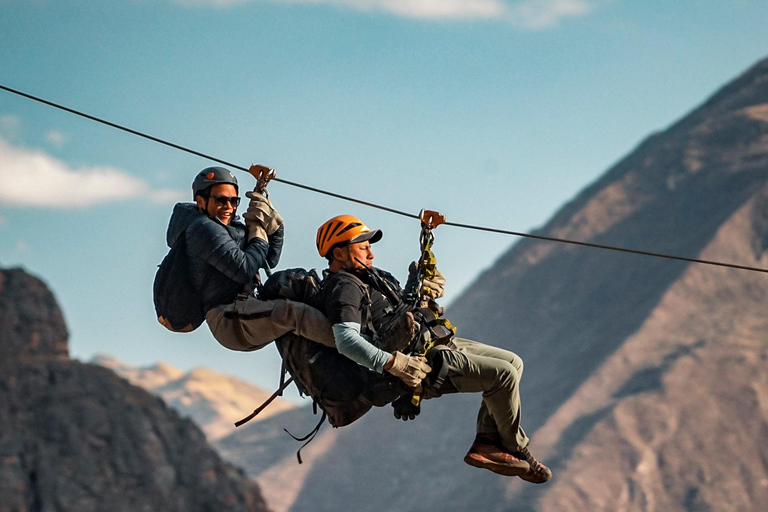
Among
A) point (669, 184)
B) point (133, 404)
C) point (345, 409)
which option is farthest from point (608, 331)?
point (345, 409)

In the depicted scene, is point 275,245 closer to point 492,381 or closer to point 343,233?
point 343,233

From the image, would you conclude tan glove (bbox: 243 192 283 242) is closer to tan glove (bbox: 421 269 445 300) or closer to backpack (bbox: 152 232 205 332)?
backpack (bbox: 152 232 205 332)

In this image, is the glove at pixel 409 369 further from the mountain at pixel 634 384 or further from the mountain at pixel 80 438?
the mountain at pixel 634 384

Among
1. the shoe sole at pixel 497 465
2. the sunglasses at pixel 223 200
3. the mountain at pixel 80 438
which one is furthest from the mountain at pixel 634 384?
the sunglasses at pixel 223 200

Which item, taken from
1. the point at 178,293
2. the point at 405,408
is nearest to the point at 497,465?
the point at 405,408

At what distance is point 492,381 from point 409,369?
2.60ft

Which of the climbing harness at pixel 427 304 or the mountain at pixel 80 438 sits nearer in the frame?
the climbing harness at pixel 427 304

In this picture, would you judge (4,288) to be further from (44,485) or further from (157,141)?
(157,141)

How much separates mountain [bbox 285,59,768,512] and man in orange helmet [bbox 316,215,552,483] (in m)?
125

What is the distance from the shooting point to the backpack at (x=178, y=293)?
10609 millimetres

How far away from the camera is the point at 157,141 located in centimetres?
1088

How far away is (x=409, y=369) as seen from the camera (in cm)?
984

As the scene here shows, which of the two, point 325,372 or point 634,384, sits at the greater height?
point 325,372

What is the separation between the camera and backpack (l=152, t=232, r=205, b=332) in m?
10.6
